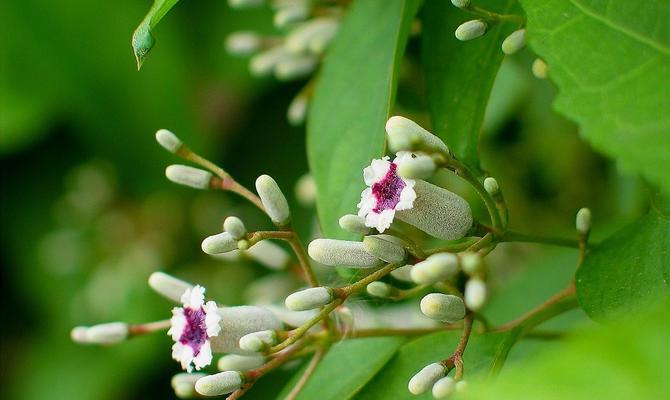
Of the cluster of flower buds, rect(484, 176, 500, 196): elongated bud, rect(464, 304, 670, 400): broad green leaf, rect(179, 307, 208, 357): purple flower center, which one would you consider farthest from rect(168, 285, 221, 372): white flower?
the cluster of flower buds

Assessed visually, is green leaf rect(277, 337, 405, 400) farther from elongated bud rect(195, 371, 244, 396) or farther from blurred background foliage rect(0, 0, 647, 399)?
blurred background foliage rect(0, 0, 647, 399)

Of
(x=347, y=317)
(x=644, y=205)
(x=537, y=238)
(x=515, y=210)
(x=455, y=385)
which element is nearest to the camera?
(x=455, y=385)

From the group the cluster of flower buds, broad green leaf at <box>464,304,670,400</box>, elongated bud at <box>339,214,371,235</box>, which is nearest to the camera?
broad green leaf at <box>464,304,670,400</box>

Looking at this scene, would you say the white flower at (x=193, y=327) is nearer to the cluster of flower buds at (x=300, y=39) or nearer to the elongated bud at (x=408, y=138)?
the elongated bud at (x=408, y=138)

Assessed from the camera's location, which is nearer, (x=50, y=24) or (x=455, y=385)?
(x=455, y=385)

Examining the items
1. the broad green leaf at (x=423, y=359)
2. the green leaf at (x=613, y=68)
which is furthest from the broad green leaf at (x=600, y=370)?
the broad green leaf at (x=423, y=359)

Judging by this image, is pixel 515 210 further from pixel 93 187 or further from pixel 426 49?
pixel 93 187

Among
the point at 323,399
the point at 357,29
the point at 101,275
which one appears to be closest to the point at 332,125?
the point at 357,29
